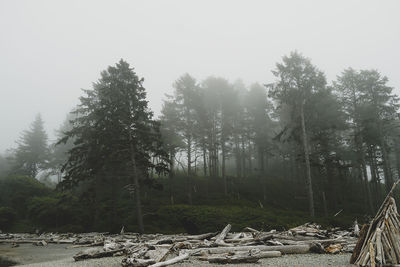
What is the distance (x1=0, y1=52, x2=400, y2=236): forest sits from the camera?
18.3 m

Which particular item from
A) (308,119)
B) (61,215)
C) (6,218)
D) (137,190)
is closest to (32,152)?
(6,218)

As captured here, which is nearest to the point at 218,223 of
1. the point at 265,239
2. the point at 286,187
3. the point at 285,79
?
the point at 265,239

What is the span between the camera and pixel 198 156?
93.9 feet

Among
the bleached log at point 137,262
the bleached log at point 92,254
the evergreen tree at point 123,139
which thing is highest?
the evergreen tree at point 123,139

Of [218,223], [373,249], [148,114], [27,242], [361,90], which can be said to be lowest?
[27,242]

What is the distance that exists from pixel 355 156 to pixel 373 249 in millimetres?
29314

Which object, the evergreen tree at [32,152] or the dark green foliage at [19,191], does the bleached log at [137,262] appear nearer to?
the dark green foliage at [19,191]

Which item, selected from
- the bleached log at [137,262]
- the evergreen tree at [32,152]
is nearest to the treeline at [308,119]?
the bleached log at [137,262]

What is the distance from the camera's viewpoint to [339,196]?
3177 cm

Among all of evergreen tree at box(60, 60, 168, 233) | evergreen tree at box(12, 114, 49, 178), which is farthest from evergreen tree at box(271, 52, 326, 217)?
evergreen tree at box(12, 114, 49, 178)

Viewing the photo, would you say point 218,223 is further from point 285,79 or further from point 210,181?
point 210,181

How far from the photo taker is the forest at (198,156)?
719 inches

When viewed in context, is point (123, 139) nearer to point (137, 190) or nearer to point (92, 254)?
point (137, 190)

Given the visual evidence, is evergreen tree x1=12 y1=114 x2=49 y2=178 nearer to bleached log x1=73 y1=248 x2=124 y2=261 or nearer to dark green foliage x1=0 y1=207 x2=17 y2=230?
dark green foliage x1=0 y1=207 x2=17 y2=230
